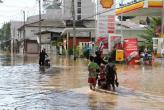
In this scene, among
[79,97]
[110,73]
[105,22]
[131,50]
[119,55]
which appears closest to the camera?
[79,97]

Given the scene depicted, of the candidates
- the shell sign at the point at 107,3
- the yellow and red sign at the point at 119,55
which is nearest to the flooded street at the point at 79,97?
the yellow and red sign at the point at 119,55

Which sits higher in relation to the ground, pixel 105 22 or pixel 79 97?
pixel 105 22

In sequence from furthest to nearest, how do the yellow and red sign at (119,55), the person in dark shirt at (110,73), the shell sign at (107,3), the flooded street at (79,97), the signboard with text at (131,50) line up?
1. the shell sign at (107,3)
2. the yellow and red sign at (119,55)
3. the signboard with text at (131,50)
4. the person in dark shirt at (110,73)
5. the flooded street at (79,97)

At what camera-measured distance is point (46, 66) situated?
3697cm

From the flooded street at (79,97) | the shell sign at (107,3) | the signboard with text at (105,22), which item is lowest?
the flooded street at (79,97)

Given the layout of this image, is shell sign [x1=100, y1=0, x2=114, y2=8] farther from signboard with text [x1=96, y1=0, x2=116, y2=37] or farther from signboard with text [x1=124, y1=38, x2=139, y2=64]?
signboard with text [x1=124, y1=38, x2=139, y2=64]

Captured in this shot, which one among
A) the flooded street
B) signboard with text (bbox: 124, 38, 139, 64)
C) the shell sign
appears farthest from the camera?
the shell sign

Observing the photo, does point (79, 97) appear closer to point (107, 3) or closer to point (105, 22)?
point (105, 22)

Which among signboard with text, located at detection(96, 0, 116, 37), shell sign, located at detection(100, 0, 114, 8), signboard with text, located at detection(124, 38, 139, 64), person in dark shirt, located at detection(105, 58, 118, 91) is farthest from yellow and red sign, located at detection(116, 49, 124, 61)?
person in dark shirt, located at detection(105, 58, 118, 91)

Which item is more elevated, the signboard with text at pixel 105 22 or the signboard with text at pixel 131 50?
the signboard with text at pixel 105 22

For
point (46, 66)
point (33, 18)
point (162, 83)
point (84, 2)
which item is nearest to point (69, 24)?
point (84, 2)

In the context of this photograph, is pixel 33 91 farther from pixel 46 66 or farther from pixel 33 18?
pixel 33 18

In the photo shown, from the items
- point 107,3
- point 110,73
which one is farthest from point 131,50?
point 110,73

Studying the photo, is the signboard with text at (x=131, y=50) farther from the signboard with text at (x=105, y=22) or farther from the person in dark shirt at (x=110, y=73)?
the person in dark shirt at (x=110, y=73)
